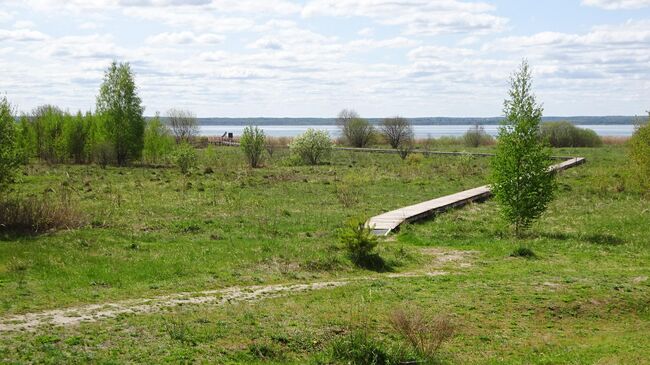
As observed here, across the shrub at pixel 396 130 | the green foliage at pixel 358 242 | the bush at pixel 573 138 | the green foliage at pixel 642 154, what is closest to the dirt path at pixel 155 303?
the green foliage at pixel 358 242

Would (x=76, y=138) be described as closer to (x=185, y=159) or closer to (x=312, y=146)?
(x=185, y=159)

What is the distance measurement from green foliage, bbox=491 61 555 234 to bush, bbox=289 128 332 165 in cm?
3524

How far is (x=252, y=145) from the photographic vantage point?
181 ft

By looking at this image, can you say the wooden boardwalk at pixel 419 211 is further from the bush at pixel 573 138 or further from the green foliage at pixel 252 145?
the bush at pixel 573 138

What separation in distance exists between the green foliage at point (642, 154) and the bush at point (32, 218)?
24215mm

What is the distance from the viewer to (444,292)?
1570 centimetres

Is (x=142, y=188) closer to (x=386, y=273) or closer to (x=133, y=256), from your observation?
(x=133, y=256)

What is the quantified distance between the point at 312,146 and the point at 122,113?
1559 cm

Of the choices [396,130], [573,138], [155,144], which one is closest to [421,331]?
[155,144]

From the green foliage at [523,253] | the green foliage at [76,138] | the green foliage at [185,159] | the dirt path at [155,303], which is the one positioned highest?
the green foliage at [76,138]

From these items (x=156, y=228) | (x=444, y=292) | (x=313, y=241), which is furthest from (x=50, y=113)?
(x=444, y=292)

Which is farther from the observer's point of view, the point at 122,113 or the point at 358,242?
the point at 122,113

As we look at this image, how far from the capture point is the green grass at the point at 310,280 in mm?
12008

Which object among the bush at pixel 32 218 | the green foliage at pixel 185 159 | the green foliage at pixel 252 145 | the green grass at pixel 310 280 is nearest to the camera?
the green grass at pixel 310 280
